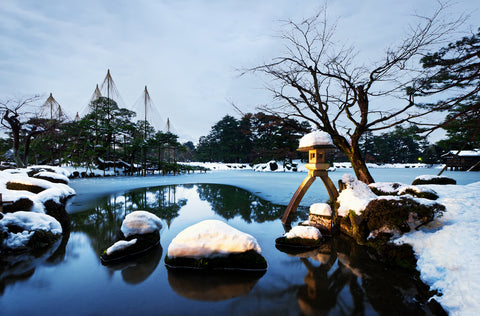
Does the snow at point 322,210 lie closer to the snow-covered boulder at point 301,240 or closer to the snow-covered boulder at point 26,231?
the snow-covered boulder at point 301,240

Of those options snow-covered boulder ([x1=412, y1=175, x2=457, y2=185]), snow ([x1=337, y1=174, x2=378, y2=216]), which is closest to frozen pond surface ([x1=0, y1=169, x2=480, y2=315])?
snow ([x1=337, y1=174, x2=378, y2=216])

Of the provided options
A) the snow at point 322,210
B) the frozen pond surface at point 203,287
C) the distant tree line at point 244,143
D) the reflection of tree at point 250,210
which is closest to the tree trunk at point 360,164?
the reflection of tree at point 250,210

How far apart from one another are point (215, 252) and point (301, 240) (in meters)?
1.77

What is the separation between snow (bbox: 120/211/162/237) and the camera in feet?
12.0

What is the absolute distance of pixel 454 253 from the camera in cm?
239

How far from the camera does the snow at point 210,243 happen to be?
9.59ft

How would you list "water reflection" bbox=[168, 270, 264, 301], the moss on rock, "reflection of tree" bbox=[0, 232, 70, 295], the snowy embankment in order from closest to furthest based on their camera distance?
the snowy embankment, "water reflection" bbox=[168, 270, 264, 301], "reflection of tree" bbox=[0, 232, 70, 295], the moss on rock

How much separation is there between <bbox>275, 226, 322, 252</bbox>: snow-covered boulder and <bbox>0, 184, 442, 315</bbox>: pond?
0.51 ft

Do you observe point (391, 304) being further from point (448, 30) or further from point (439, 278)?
point (448, 30)

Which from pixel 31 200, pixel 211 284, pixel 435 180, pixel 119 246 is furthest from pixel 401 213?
pixel 31 200

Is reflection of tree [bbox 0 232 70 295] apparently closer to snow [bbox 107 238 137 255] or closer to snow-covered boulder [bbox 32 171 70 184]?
snow [bbox 107 238 137 255]

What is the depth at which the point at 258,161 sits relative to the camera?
28766mm

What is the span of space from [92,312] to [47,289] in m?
0.98

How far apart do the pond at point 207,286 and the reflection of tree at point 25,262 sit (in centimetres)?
1
